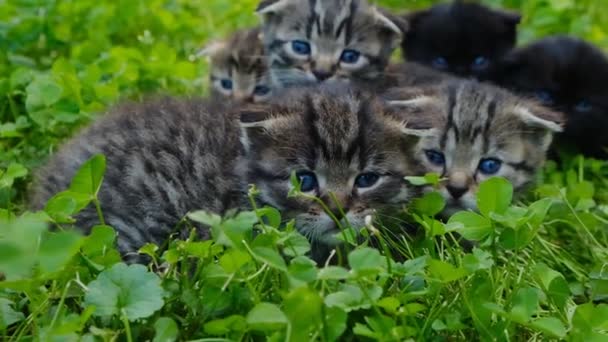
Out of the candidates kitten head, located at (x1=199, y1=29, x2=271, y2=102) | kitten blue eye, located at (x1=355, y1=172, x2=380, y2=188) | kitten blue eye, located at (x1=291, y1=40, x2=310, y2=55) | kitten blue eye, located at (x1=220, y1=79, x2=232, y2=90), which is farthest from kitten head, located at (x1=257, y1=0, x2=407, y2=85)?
kitten blue eye, located at (x1=355, y1=172, x2=380, y2=188)

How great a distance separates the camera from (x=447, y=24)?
487cm

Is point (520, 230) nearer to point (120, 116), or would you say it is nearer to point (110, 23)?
point (120, 116)

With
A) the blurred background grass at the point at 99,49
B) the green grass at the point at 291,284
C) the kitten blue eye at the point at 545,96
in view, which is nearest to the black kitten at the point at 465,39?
the kitten blue eye at the point at 545,96

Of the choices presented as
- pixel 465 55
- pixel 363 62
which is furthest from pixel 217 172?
pixel 465 55

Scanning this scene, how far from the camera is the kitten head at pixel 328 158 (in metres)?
2.88

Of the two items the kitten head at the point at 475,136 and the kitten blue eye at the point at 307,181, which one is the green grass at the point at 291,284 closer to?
the kitten blue eye at the point at 307,181

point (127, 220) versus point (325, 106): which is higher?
point (325, 106)

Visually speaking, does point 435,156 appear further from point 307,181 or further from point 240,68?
point 240,68

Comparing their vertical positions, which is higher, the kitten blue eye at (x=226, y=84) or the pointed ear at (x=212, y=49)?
the pointed ear at (x=212, y=49)

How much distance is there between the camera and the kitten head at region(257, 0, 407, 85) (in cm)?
419

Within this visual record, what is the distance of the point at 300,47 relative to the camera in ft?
14.0

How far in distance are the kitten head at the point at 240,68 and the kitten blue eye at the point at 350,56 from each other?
1.28 ft

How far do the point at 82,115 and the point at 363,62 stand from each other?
129 centimetres

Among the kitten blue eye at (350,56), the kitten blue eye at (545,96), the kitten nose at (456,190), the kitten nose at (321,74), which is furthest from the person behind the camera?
the kitten blue eye at (545,96)
